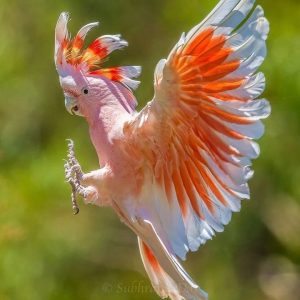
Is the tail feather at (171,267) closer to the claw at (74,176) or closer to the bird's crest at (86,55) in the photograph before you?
the claw at (74,176)

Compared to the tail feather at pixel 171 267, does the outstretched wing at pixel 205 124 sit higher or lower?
higher

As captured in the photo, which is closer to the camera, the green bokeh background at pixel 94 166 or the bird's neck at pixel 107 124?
the bird's neck at pixel 107 124

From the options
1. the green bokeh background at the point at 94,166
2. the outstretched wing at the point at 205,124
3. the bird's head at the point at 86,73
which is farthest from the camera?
the green bokeh background at the point at 94,166

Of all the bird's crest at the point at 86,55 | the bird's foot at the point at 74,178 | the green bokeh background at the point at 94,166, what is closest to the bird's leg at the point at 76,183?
the bird's foot at the point at 74,178

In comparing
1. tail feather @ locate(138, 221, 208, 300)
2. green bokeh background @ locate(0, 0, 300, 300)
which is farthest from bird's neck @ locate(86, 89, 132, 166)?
green bokeh background @ locate(0, 0, 300, 300)

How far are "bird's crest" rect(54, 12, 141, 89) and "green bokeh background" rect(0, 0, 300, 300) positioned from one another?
1.50 m

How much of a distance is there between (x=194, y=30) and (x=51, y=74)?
222 centimetres

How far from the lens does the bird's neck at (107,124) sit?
137cm

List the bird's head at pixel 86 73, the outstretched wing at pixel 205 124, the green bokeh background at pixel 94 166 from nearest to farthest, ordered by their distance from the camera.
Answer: the outstretched wing at pixel 205 124
the bird's head at pixel 86 73
the green bokeh background at pixel 94 166

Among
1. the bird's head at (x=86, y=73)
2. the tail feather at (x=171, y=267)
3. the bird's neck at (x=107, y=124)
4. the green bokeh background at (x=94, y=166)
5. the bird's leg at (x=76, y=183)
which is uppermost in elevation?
the bird's head at (x=86, y=73)

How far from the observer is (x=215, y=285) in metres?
3.21

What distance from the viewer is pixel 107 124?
1.38 meters

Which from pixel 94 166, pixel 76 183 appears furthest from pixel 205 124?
pixel 94 166

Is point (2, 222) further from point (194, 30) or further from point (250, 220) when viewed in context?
point (194, 30)
